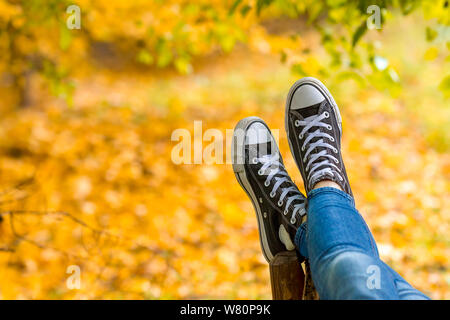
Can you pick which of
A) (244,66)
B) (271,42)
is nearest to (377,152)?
(271,42)

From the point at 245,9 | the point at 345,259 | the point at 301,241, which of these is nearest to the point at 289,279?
the point at 301,241

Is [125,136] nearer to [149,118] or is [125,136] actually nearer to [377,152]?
[149,118]

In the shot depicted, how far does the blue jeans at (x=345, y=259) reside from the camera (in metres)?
0.78

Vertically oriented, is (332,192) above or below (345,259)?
above

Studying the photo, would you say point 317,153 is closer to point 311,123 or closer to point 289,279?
point 311,123

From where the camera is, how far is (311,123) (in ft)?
4.74

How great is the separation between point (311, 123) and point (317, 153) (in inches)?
5.9

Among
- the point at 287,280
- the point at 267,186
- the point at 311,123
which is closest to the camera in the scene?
the point at 287,280

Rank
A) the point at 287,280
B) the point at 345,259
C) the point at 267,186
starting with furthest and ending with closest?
the point at 267,186 → the point at 287,280 → the point at 345,259

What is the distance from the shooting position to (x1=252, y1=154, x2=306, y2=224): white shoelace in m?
1.21

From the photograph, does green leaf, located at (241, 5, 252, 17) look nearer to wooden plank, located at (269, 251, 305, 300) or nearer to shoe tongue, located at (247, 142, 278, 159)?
shoe tongue, located at (247, 142, 278, 159)

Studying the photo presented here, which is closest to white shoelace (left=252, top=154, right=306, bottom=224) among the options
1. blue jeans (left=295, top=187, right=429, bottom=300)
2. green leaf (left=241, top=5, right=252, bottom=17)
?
blue jeans (left=295, top=187, right=429, bottom=300)

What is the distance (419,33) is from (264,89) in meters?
2.88

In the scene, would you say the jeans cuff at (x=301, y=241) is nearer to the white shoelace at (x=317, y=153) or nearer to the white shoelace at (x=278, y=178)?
the white shoelace at (x=278, y=178)
